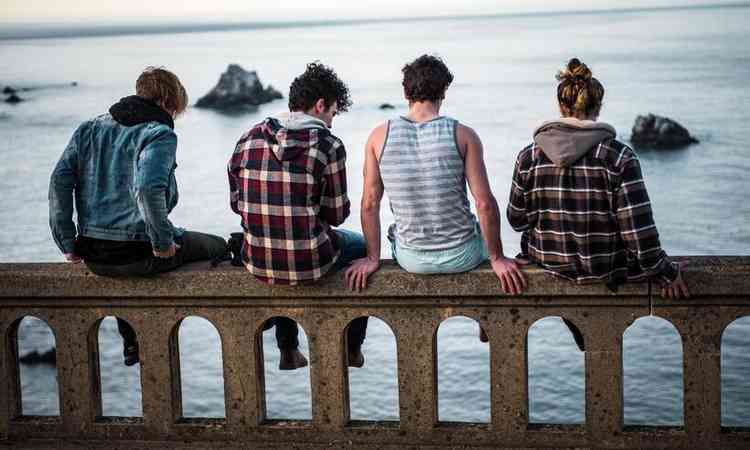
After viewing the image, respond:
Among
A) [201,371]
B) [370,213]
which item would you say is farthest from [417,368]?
[201,371]

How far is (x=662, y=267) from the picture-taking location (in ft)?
16.9

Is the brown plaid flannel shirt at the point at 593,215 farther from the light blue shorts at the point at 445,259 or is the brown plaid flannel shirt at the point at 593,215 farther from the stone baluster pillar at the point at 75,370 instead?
the stone baluster pillar at the point at 75,370

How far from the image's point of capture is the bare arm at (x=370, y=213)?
5.42m

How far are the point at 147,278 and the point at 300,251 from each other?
30.0 inches

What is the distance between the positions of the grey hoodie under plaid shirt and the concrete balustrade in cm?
10

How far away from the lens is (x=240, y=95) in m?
111

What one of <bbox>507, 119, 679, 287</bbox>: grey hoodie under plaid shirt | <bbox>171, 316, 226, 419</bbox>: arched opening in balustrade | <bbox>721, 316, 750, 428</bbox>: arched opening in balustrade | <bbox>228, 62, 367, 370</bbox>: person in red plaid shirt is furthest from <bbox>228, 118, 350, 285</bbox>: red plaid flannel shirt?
<bbox>171, 316, 226, 419</bbox>: arched opening in balustrade

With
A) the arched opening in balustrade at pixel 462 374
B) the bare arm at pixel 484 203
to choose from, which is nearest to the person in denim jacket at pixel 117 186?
the bare arm at pixel 484 203

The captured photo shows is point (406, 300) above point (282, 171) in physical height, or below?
below

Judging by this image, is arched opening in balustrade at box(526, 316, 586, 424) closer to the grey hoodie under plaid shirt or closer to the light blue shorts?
the light blue shorts

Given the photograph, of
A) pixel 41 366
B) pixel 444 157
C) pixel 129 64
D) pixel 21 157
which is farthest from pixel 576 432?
pixel 129 64

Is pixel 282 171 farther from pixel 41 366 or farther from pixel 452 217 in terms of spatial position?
pixel 41 366

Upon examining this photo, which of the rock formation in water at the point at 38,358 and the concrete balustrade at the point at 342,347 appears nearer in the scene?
the concrete balustrade at the point at 342,347

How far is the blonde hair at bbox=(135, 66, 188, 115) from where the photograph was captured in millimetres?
5586
